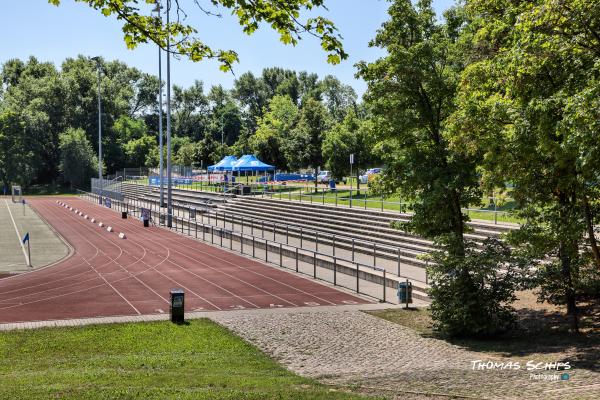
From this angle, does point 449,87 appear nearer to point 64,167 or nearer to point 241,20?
point 241,20

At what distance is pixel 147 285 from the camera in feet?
72.4

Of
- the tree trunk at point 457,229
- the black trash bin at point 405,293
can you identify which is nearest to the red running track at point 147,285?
the black trash bin at point 405,293

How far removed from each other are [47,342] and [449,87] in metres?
11.3

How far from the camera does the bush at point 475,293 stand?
46.7 feet

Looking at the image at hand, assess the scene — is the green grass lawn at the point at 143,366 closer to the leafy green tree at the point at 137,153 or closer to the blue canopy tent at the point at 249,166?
the blue canopy tent at the point at 249,166

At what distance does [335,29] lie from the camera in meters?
6.52

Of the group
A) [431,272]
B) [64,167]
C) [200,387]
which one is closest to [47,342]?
[200,387]

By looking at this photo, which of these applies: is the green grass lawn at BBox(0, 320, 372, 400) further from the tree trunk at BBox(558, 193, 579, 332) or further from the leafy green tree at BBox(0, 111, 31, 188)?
the leafy green tree at BBox(0, 111, 31, 188)

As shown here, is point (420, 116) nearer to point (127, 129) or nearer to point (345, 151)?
point (345, 151)

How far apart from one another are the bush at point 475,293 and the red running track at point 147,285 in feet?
17.1

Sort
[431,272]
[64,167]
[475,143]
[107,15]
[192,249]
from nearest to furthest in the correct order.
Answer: [107,15]
[475,143]
[431,272]
[192,249]
[64,167]

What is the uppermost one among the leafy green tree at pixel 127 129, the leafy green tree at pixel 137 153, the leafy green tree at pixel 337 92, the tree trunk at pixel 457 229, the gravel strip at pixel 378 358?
the leafy green tree at pixel 337 92

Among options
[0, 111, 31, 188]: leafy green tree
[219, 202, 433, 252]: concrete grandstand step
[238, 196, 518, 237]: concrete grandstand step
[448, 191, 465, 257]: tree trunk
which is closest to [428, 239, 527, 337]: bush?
[448, 191, 465, 257]: tree trunk

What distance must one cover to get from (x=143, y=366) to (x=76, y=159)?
9083cm
